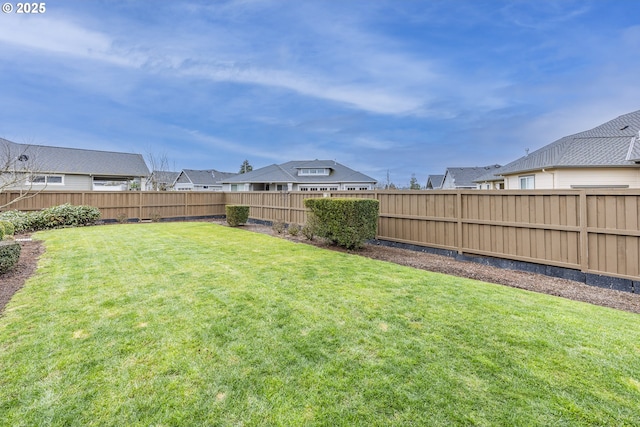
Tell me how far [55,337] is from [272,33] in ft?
43.1

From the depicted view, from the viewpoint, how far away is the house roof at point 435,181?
41.7 m

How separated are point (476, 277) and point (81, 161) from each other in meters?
29.4

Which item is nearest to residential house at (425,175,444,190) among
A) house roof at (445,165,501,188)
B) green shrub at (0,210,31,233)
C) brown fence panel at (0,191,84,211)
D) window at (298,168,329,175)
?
house roof at (445,165,501,188)

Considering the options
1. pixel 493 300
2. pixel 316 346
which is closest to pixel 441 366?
pixel 316 346

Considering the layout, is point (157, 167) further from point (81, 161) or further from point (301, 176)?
point (301, 176)

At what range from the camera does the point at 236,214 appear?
1309 cm

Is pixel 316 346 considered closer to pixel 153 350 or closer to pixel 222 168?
pixel 153 350

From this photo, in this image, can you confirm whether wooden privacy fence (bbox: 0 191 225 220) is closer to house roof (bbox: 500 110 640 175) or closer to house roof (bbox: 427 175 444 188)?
house roof (bbox: 500 110 640 175)

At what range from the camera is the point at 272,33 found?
12.4 metres

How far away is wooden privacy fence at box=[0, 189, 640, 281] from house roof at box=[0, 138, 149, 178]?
22404 millimetres

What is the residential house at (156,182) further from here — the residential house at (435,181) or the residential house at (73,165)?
the residential house at (435,181)

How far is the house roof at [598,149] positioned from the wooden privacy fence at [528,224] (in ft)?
25.8

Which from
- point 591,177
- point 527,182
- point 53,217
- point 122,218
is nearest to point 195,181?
point 122,218

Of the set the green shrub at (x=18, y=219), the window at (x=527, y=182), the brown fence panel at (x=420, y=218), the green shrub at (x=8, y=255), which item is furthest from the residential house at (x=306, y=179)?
the green shrub at (x=8, y=255)
